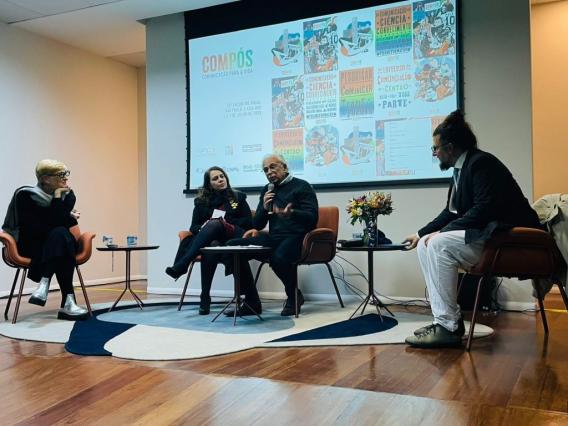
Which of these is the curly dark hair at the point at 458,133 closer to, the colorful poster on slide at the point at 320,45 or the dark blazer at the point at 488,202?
the dark blazer at the point at 488,202

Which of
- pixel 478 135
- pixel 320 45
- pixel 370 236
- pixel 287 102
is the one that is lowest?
pixel 370 236

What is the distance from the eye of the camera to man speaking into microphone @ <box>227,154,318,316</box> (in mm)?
3688

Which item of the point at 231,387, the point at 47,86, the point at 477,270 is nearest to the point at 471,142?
the point at 477,270

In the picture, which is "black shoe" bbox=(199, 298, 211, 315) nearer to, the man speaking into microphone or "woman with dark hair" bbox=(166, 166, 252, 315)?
the man speaking into microphone

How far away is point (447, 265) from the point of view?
2.70 metres

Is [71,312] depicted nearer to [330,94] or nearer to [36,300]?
[36,300]

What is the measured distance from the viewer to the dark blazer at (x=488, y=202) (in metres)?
2.64

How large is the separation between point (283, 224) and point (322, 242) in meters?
0.30

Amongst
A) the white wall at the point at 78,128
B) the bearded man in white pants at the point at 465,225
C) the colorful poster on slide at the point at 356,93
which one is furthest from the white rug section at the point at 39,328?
the colorful poster on slide at the point at 356,93

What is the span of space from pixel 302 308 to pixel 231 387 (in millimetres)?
2012

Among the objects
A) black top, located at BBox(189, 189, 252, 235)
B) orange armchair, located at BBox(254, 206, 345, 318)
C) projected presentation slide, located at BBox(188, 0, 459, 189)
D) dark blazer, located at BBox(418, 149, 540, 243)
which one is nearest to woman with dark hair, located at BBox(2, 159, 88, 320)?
black top, located at BBox(189, 189, 252, 235)

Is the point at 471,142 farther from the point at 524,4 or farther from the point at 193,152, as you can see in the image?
the point at 193,152

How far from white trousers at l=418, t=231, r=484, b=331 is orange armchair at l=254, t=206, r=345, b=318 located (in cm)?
106

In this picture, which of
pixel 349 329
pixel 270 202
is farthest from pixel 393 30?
pixel 349 329
